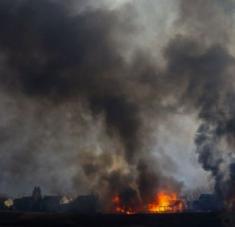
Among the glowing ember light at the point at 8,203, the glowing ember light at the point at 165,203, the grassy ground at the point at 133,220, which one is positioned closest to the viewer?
the grassy ground at the point at 133,220

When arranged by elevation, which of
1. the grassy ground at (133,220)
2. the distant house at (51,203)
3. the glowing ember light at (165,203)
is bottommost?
the grassy ground at (133,220)

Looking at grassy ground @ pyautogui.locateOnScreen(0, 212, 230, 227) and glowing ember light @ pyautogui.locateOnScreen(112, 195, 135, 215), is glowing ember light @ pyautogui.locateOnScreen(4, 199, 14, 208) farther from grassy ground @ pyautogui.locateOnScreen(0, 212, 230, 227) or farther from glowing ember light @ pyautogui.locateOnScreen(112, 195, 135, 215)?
grassy ground @ pyautogui.locateOnScreen(0, 212, 230, 227)

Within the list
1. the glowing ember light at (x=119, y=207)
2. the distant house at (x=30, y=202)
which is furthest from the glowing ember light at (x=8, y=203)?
the glowing ember light at (x=119, y=207)

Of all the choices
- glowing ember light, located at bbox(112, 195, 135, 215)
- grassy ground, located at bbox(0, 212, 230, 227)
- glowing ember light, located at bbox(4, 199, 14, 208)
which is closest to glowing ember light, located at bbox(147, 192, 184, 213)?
glowing ember light, located at bbox(112, 195, 135, 215)

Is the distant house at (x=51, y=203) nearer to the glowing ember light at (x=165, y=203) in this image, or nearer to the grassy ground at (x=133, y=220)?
the glowing ember light at (x=165, y=203)

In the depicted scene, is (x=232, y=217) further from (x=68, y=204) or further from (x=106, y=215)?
(x=68, y=204)

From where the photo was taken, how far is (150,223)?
84.8 m

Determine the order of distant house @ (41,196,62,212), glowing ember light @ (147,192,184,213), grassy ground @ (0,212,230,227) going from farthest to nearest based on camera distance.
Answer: distant house @ (41,196,62,212)
glowing ember light @ (147,192,184,213)
grassy ground @ (0,212,230,227)

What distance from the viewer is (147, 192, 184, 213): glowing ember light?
116812 mm

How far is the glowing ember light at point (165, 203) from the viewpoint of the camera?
11681 cm

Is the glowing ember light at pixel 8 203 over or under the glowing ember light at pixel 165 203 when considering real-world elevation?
over

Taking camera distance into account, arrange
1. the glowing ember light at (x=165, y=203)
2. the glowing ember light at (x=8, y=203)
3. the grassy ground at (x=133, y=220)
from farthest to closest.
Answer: the glowing ember light at (x=8, y=203) → the glowing ember light at (x=165, y=203) → the grassy ground at (x=133, y=220)

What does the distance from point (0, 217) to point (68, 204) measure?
4419 centimetres

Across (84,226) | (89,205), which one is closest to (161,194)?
(89,205)
